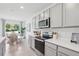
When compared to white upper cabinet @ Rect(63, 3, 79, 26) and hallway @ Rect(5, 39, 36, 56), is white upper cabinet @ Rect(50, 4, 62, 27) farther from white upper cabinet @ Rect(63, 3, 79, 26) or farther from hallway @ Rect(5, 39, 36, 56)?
hallway @ Rect(5, 39, 36, 56)

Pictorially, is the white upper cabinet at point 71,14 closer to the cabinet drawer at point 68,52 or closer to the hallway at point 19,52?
the cabinet drawer at point 68,52

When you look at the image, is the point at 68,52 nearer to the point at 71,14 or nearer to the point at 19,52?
the point at 71,14

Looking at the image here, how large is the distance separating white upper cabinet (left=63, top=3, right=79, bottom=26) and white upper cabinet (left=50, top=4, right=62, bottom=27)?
0.84ft

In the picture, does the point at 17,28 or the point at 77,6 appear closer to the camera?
the point at 77,6

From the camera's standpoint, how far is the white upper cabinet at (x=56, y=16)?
340 centimetres

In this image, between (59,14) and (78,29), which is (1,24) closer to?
(59,14)

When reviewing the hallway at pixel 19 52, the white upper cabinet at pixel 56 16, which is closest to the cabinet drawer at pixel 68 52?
the white upper cabinet at pixel 56 16

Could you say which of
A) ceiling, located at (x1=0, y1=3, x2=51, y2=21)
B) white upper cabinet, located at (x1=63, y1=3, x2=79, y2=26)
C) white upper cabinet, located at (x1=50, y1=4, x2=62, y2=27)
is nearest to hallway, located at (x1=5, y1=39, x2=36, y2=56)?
Answer: white upper cabinet, located at (x1=50, y1=4, x2=62, y2=27)

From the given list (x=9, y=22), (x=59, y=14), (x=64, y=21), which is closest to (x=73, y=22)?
(x=64, y=21)

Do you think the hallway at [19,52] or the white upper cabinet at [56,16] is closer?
the white upper cabinet at [56,16]

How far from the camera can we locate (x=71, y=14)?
283 centimetres

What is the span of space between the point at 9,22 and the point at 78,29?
36.5 ft

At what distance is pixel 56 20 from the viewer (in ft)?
12.0

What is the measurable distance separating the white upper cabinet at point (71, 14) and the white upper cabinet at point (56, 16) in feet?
0.84
